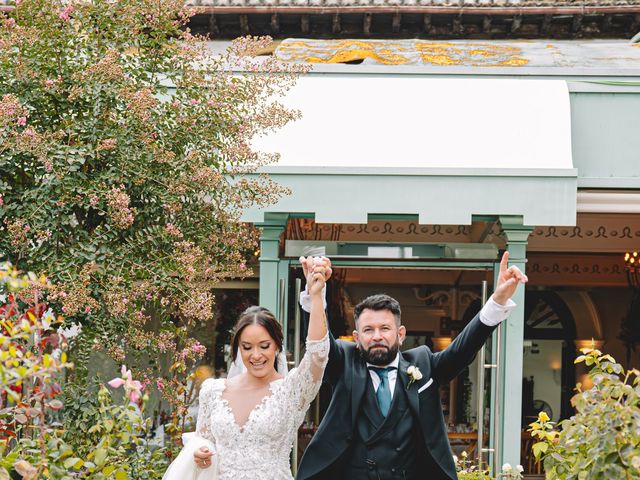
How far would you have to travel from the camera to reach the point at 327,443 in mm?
4285

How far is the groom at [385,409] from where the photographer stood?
4230mm

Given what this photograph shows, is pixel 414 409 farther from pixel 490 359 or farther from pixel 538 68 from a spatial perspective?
pixel 538 68

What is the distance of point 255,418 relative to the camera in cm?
430

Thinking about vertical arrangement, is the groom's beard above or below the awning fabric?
below

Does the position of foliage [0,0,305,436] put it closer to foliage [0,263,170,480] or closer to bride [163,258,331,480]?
foliage [0,263,170,480]

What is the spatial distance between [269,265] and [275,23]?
4772 mm

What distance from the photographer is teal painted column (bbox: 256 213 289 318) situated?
7.73 metres

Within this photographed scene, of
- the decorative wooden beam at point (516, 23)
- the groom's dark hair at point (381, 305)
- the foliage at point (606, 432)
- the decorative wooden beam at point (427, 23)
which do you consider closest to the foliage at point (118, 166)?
the groom's dark hair at point (381, 305)

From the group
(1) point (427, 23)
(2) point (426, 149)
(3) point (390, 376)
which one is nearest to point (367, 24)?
(1) point (427, 23)

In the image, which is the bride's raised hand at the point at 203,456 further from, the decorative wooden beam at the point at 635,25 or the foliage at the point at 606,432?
the decorative wooden beam at the point at 635,25

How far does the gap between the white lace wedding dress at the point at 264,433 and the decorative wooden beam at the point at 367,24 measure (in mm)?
7960

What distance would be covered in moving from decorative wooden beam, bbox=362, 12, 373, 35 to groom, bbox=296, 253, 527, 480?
25.7ft

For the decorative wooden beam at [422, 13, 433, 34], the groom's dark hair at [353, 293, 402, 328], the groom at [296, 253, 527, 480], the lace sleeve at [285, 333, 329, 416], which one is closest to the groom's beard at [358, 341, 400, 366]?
the groom at [296, 253, 527, 480]

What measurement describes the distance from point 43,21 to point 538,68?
426 cm
